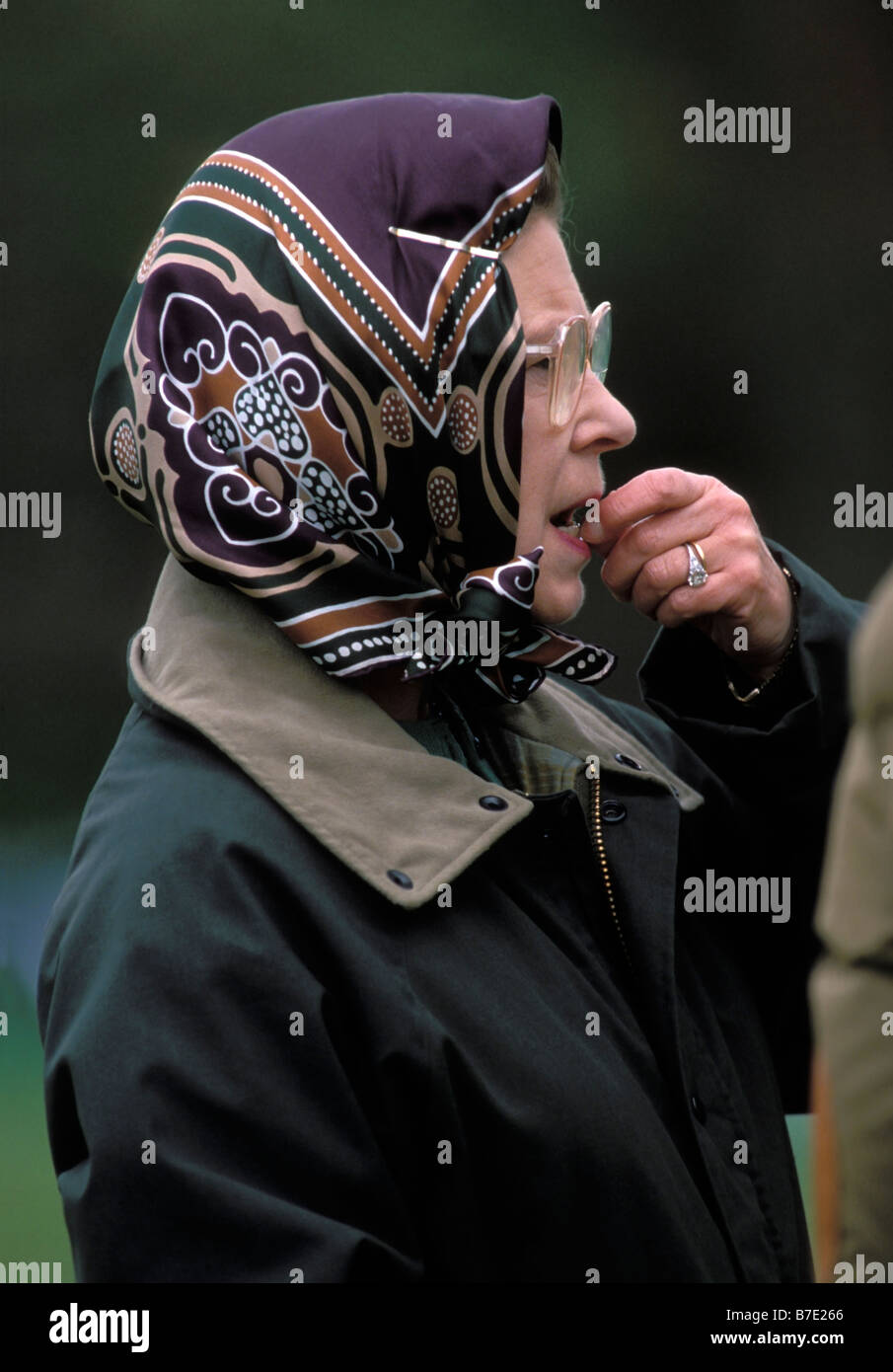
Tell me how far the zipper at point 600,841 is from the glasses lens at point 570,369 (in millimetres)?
443

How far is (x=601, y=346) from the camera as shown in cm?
198

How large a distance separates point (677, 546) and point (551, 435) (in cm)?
25

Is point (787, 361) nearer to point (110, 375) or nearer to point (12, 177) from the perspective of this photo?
point (12, 177)

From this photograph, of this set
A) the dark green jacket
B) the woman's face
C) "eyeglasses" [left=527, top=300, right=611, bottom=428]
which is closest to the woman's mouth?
the woman's face

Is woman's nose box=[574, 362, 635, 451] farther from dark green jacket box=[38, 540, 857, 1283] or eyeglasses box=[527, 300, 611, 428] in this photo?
dark green jacket box=[38, 540, 857, 1283]

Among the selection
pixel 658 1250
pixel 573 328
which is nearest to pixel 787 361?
pixel 573 328

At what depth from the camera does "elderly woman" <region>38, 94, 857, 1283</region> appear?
143 centimetres

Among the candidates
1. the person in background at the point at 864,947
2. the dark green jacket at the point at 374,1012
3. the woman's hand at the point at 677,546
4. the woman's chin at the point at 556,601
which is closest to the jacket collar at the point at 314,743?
the dark green jacket at the point at 374,1012

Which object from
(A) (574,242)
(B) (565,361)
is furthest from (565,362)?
(A) (574,242)

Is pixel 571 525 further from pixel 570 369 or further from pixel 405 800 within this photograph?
pixel 405 800

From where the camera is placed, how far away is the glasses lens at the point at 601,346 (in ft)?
6.36

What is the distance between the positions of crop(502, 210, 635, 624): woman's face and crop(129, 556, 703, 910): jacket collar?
30 cm

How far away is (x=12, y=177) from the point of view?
3.43 meters

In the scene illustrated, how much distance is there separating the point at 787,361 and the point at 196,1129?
3012 millimetres
